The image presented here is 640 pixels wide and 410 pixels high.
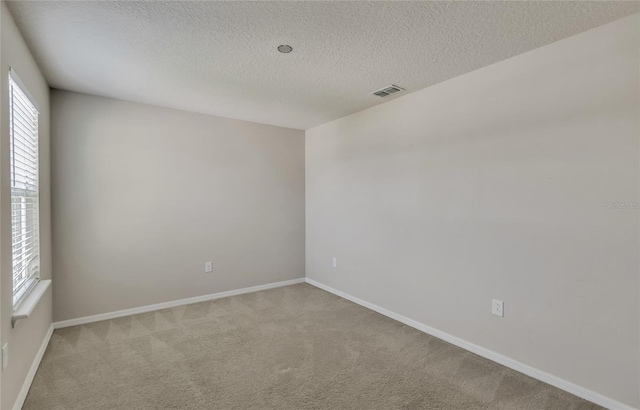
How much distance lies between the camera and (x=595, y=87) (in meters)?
2.01

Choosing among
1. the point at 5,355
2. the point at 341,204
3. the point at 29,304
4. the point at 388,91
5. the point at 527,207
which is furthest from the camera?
the point at 341,204

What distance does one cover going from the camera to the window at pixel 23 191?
1.99 m

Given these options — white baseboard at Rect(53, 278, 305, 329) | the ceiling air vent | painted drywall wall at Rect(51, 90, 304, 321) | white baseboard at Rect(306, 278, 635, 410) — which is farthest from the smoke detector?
white baseboard at Rect(53, 278, 305, 329)

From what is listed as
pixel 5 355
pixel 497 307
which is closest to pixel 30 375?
pixel 5 355

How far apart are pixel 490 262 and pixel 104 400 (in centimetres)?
289

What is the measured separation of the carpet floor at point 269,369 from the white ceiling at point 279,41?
7.60 feet

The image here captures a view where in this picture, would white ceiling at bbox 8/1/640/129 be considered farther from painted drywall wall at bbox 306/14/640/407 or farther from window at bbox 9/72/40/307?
window at bbox 9/72/40/307

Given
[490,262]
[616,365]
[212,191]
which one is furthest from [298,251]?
[616,365]

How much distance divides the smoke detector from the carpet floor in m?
2.31

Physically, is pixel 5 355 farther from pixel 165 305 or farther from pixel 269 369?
pixel 165 305

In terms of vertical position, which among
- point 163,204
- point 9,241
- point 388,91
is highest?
point 388,91

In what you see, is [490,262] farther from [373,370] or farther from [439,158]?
[373,370]

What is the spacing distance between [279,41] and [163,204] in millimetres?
2408

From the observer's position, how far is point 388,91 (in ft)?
10.2
